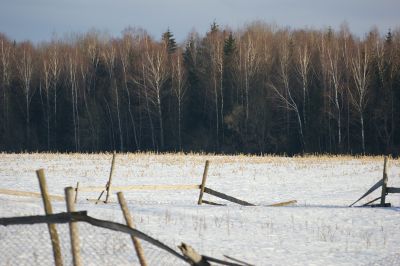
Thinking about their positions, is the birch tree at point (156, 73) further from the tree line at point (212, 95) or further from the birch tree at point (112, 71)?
the birch tree at point (112, 71)

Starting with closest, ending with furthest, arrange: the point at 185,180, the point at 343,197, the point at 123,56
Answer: the point at 343,197 → the point at 185,180 → the point at 123,56

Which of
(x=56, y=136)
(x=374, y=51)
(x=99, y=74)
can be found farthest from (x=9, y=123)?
(x=374, y=51)

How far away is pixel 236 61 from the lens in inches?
1998

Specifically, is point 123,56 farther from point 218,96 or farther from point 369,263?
point 369,263

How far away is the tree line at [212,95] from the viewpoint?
44.3 metres

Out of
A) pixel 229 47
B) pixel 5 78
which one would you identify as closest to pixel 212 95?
pixel 229 47

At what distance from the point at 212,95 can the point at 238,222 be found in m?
40.7

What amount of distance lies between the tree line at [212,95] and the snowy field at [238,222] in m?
21.1

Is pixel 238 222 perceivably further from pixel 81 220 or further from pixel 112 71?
pixel 112 71

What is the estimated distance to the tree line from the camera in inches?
1745

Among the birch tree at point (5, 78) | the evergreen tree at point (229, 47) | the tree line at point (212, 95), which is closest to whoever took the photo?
the tree line at point (212, 95)

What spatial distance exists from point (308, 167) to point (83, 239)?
1978 centimetres

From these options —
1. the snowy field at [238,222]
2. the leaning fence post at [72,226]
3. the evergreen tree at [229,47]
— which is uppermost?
the evergreen tree at [229,47]

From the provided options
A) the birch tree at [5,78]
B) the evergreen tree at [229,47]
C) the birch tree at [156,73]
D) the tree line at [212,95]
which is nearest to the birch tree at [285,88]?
the tree line at [212,95]
